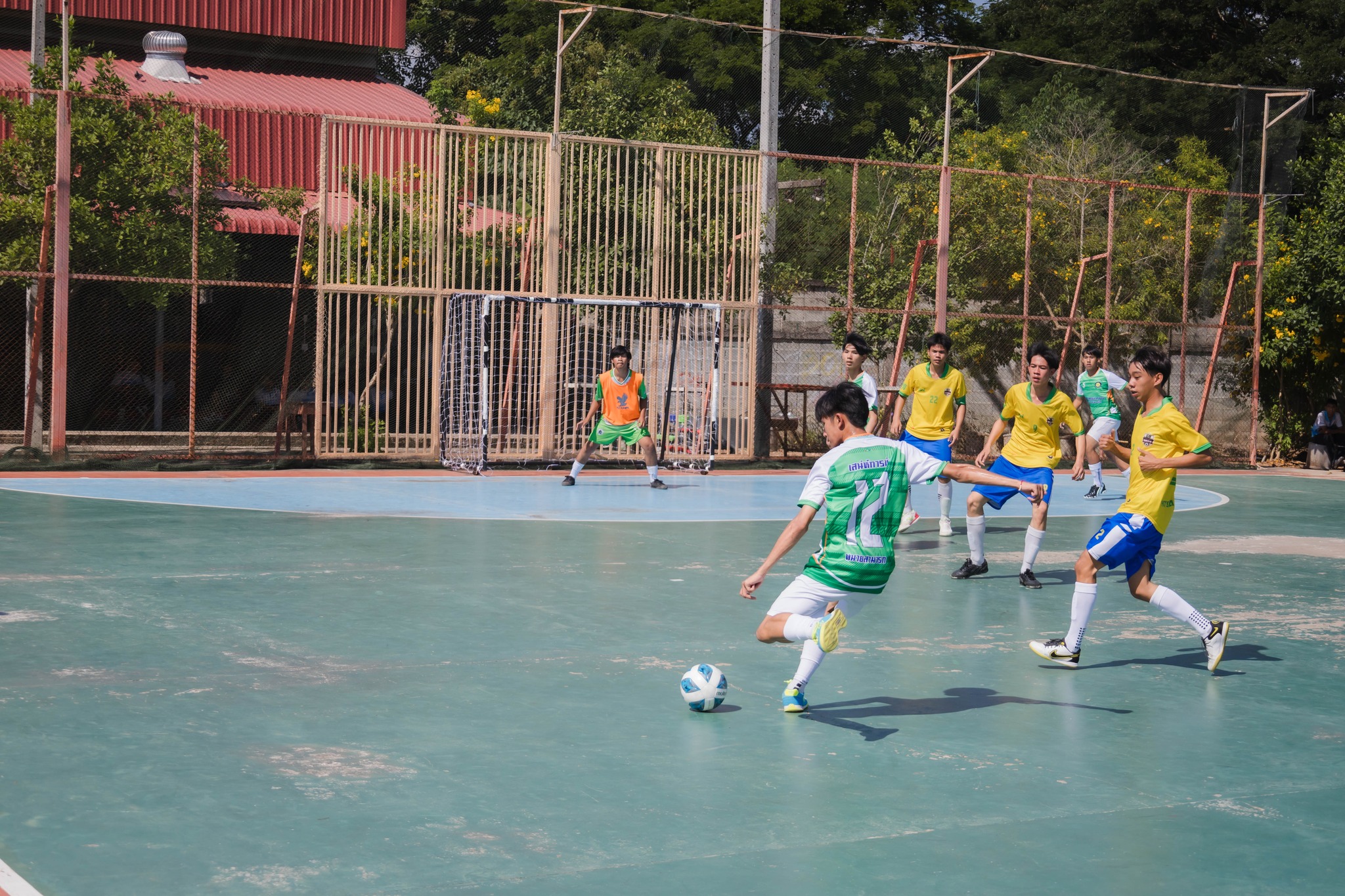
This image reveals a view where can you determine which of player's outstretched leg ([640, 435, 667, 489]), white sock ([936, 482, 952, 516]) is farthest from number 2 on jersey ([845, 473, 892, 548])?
player's outstretched leg ([640, 435, 667, 489])

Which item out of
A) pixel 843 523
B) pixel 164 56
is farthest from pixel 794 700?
pixel 164 56

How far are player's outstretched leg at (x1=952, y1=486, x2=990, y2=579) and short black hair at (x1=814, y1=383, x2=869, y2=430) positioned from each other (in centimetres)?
502

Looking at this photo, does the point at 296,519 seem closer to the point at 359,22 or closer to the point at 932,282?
the point at 932,282

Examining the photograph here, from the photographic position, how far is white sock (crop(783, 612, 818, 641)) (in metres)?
6.94

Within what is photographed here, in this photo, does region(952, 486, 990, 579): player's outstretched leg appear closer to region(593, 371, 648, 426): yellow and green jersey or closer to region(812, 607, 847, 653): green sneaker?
region(812, 607, 847, 653): green sneaker

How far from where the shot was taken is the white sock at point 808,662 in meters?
7.02

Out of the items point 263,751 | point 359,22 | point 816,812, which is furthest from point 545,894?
point 359,22

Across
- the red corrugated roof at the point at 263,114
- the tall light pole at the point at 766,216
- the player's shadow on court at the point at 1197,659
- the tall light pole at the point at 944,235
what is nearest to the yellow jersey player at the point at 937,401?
the player's shadow on court at the point at 1197,659

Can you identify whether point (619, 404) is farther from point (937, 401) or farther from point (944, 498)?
point (937, 401)

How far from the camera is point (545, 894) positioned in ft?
15.5

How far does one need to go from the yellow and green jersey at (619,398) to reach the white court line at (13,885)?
1372cm

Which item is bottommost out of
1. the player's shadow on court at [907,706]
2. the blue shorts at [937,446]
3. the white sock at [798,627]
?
the player's shadow on court at [907,706]

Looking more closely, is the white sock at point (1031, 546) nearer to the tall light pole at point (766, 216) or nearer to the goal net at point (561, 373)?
→ the goal net at point (561, 373)

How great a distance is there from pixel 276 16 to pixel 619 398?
15.3 m
